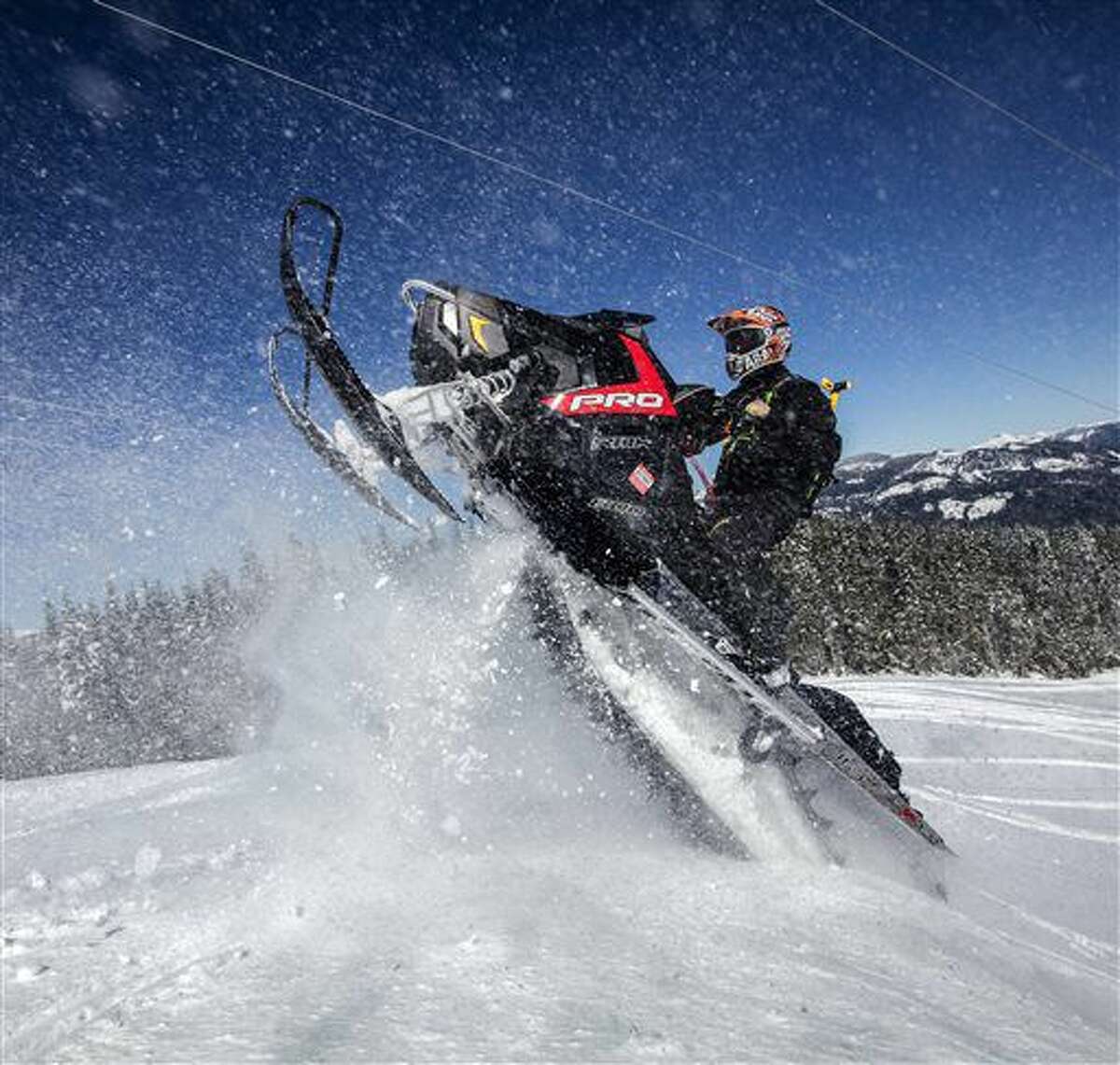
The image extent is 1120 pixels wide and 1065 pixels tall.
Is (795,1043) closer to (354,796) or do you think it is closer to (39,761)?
(354,796)

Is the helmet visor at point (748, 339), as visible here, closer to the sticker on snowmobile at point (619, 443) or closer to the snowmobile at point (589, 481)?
the snowmobile at point (589, 481)

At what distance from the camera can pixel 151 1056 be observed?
1.27 meters

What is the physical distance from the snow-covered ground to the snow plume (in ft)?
0.04

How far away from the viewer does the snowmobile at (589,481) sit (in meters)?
3.21

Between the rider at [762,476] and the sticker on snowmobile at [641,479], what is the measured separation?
37cm

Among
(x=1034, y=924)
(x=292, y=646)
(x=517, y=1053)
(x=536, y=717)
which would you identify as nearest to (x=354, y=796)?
(x=536, y=717)

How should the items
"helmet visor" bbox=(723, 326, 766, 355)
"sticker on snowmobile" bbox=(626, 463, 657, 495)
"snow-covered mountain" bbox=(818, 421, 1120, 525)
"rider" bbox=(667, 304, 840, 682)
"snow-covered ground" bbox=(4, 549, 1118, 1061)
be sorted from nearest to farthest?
"snow-covered ground" bbox=(4, 549, 1118, 1061), "sticker on snowmobile" bbox=(626, 463, 657, 495), "rider" bbox=(667, 304, 840, 682), "helmet visor" bbox=(723, 326, 766, 355), "snow-covered mountain" bbox=(818, 421, 1120, 525)

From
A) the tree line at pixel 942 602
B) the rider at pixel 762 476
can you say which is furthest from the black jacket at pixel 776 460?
the tree line at pixel 942 602

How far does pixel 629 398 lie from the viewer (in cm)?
343

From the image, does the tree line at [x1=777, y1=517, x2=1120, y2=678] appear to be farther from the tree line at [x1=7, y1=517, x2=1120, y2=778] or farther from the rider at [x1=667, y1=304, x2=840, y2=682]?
the rider at [x1=667, y1=304, x2=840, y2=682]

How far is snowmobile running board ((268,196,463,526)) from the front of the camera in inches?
118

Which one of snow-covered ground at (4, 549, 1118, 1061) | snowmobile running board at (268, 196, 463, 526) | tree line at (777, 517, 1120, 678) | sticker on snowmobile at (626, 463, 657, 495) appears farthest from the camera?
tree line at (777, 517, 1120, 678)

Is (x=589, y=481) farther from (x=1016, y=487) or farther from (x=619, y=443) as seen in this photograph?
(x=1016, y=487)

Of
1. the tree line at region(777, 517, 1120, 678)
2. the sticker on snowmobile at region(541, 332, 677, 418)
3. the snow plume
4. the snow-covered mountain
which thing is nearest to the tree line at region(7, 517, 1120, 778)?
the tree line at region(777, 517, 1120, 678)
